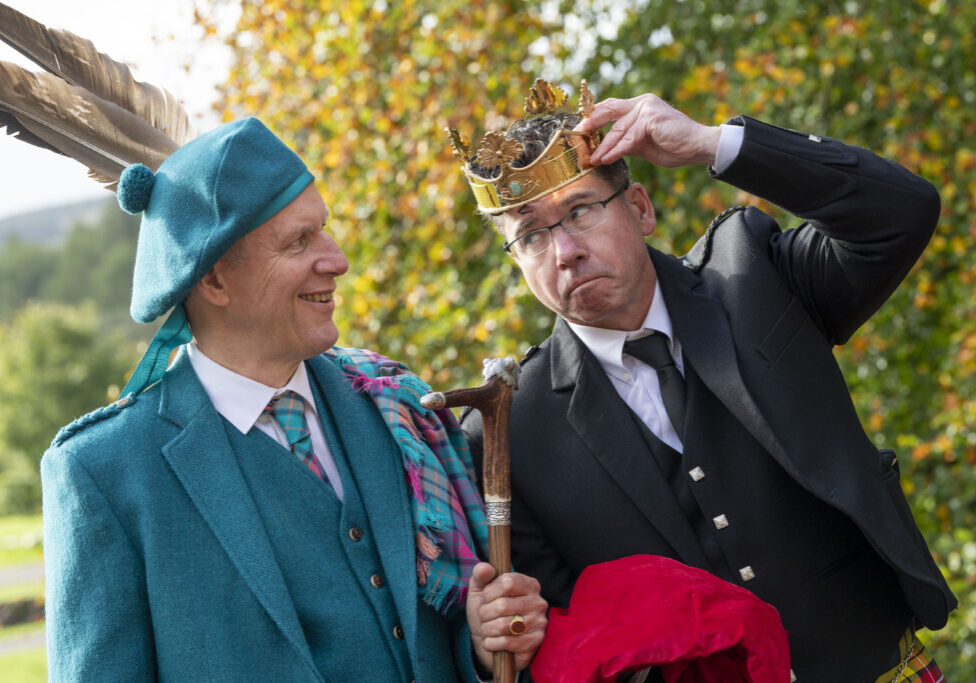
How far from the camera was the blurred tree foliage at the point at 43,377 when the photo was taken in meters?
38.0

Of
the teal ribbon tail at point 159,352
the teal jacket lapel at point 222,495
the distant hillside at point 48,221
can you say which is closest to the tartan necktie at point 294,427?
the teal jacket lapel at point 222,495

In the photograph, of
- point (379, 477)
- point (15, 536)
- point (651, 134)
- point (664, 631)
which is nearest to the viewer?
point (664, 631)

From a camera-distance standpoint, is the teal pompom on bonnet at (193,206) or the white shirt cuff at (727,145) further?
the white shirt cuff at (727,145)

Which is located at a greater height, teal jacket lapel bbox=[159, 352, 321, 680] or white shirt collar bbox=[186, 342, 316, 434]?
white shirt collar bbox=[186, 342, 316, 434]

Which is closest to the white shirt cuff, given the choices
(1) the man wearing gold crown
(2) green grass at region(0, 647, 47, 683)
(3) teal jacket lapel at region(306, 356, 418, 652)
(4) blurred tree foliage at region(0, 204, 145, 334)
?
(1) the man wearing gold crown

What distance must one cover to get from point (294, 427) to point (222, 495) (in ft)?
0.85

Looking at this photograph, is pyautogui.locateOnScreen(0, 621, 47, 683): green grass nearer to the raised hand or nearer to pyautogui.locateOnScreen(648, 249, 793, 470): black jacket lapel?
pyautogui.locateOnScreen(648, 249, 793, 470): black jacket lapel

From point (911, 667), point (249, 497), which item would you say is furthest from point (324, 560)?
point (911, 667)

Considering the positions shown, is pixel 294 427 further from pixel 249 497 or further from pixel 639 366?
pixel 639 366

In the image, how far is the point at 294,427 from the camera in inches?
93.4

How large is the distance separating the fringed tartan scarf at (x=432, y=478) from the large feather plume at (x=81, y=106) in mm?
714

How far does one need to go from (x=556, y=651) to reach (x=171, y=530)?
0.85 meters

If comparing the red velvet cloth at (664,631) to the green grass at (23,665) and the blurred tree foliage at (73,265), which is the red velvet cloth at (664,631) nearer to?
the green grass at (23,665)

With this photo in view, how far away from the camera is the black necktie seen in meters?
2.59
